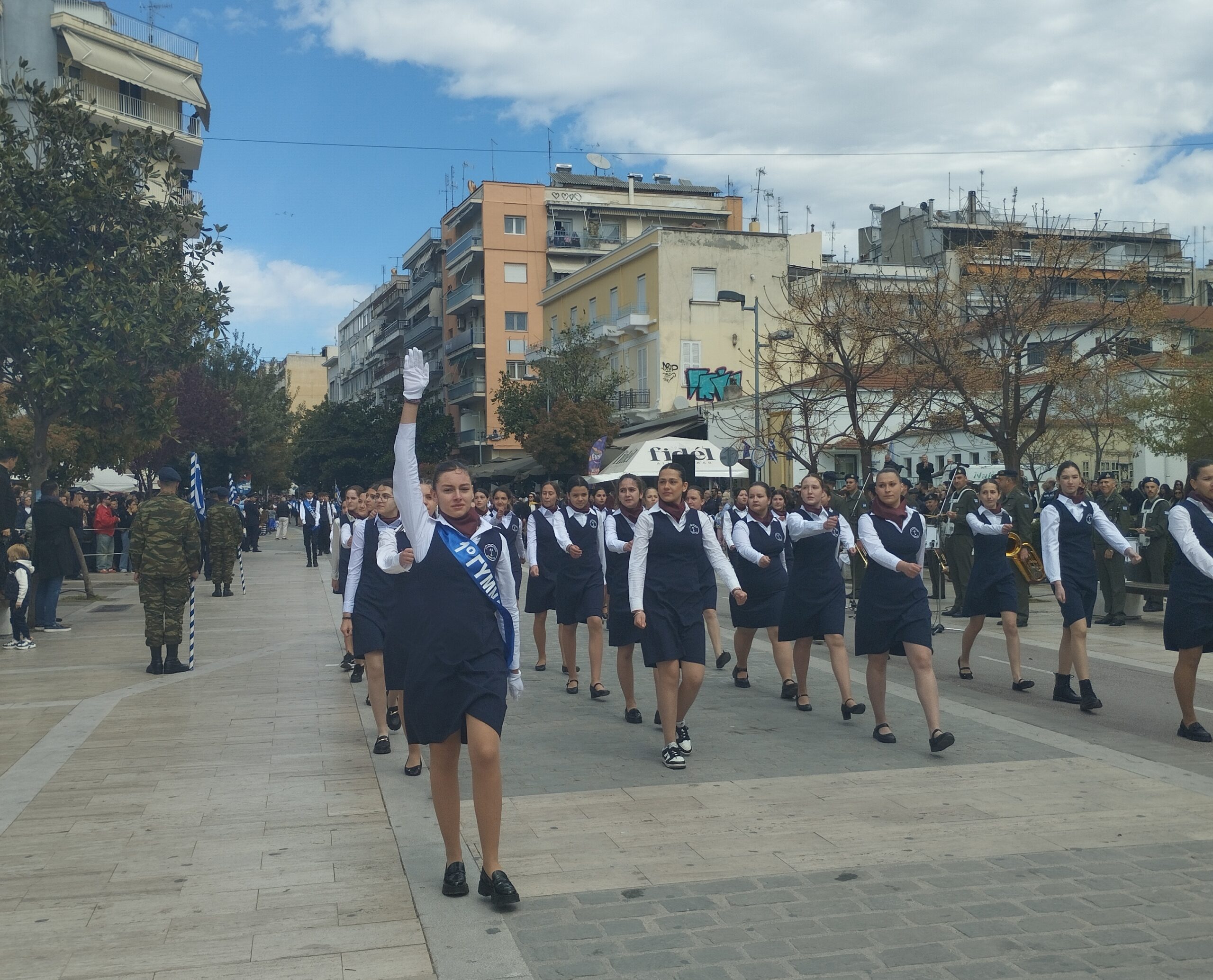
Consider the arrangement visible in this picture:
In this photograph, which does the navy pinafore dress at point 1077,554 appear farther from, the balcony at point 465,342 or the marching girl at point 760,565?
the balcony at point 465,342

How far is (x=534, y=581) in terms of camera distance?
12.1 metres

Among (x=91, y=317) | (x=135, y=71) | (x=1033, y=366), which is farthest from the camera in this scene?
(x=135, y=71)

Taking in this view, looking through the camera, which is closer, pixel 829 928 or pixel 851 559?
pixel 829 928

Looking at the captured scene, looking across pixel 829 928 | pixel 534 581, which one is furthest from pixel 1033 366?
pixel 829 928

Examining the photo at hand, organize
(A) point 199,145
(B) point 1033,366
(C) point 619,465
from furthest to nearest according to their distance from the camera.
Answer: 1. (A) point 199,145
2. (C) point 619,465
3. (B) point 1033,366

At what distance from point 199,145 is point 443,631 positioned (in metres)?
42.9

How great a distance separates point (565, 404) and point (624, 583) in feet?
114

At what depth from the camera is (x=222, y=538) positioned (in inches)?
891

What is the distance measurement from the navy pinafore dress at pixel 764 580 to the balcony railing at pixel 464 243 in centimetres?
5680

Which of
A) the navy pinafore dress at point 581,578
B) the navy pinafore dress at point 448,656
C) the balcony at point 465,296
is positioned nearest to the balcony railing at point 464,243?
the balcony at point 465,296

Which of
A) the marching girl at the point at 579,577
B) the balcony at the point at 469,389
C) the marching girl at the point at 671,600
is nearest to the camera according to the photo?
the marching girl at the point at 671,600

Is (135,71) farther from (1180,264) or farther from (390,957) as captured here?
(1180,264)

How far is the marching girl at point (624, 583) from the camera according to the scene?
9.23 meters

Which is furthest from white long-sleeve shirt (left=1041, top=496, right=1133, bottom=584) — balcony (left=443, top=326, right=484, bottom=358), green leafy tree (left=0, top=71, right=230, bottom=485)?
balcony (left=443, top=326, right=484, bottom=358)
